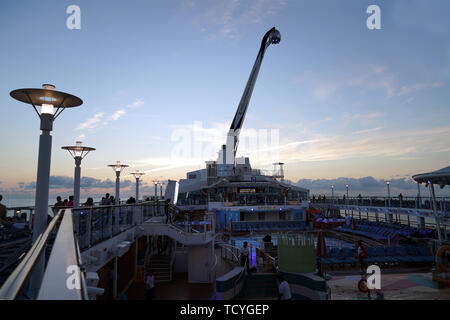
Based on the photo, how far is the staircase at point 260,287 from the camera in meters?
9.12

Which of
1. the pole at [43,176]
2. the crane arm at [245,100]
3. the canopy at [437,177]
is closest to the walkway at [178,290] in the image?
the pole at [43,176]

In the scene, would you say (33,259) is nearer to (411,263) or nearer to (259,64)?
(411,263)

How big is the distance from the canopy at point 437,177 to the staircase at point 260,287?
28.3 feet

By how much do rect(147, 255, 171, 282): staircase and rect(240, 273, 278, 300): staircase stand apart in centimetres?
525

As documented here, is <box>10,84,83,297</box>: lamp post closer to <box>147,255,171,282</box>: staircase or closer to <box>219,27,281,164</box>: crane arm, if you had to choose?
<box>147,255,171,282</box>: staircase

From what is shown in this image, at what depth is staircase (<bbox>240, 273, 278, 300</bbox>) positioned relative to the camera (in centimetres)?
912

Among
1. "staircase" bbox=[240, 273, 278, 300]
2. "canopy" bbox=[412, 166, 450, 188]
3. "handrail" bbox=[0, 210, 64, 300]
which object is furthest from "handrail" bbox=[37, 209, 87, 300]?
"canopy" bbox=[412, 166, 450, 188]

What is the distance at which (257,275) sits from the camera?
9492 mm

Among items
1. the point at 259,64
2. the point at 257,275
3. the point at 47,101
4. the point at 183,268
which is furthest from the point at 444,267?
the point at 259,64

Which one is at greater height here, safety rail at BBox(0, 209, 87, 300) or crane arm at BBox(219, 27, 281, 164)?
crane arm at BBox(219, 27, 281, 164)

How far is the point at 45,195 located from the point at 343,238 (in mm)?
21830

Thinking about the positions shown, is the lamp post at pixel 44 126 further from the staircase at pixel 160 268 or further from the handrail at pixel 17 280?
the staircase at pixel 160 268

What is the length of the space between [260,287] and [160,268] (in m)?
5.84
